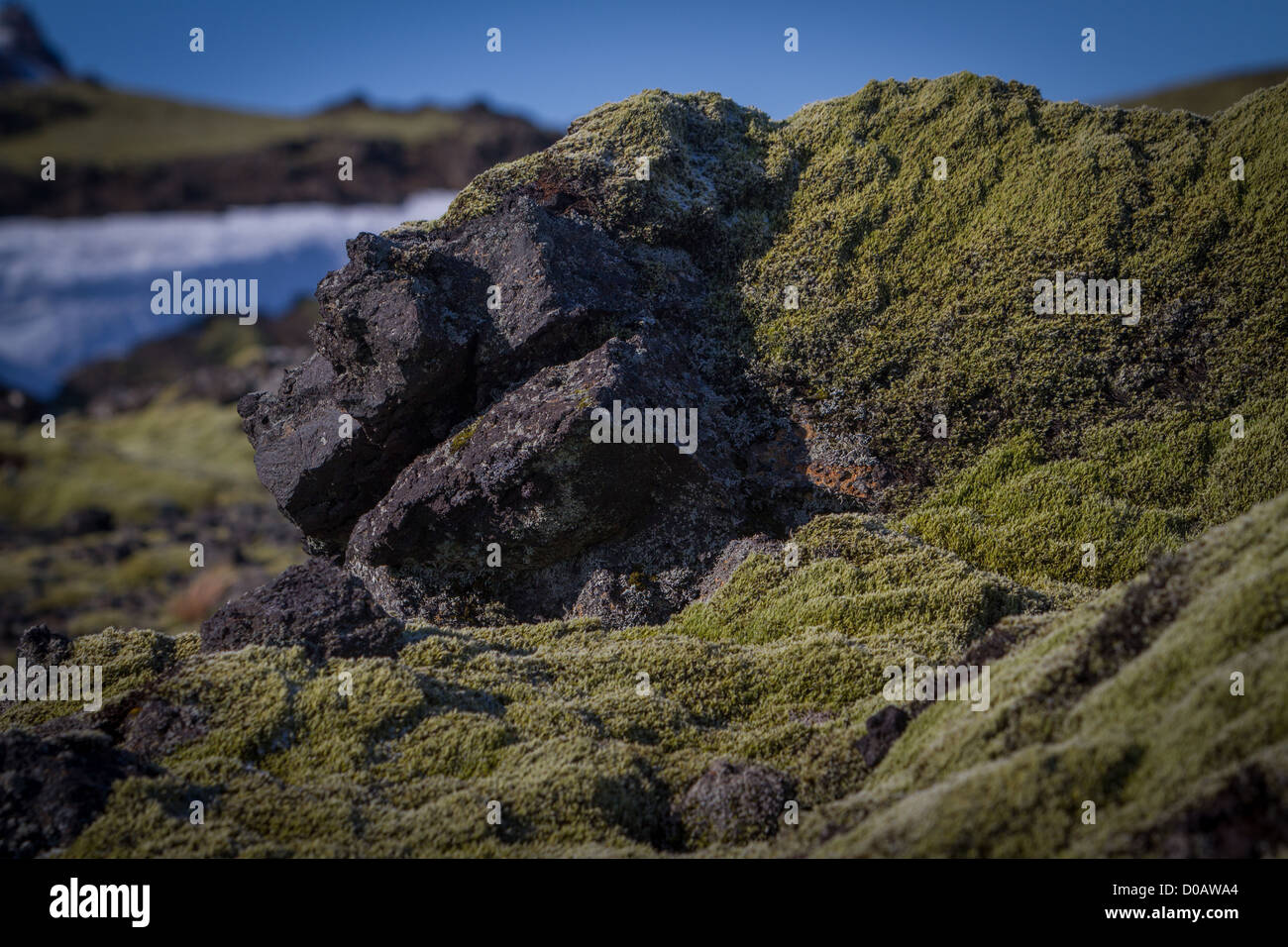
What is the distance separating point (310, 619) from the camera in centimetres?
1280

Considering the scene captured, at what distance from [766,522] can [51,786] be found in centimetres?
1049

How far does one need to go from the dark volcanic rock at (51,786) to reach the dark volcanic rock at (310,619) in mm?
2768

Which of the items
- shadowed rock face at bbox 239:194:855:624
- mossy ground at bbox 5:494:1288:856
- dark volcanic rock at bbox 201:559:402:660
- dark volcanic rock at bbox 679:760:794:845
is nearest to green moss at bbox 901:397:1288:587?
mossy ground at bbox 5:494:1288:856

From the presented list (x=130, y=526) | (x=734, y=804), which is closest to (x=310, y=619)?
(x=734, y=804)

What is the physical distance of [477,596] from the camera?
52.7 ft

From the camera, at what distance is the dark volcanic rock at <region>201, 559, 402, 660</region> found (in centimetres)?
1266

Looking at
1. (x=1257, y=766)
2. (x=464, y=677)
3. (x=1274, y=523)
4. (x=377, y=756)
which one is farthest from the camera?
(x=464, y=677)

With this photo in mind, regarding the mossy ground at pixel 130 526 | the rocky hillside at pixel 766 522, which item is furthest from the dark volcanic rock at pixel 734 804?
the mossy ground at pixel 130 526

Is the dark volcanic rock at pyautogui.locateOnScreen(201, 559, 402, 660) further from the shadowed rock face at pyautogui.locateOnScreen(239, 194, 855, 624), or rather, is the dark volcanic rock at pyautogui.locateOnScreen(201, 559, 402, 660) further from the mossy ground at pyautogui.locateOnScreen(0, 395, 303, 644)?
the mossy ground at pyautogui.locateOnScreen(0, 395, 303, 644)

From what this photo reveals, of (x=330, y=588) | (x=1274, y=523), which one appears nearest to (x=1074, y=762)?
(x=1274, y=523)

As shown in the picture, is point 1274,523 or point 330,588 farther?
point 330,588

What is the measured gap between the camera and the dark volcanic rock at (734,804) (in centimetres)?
968
